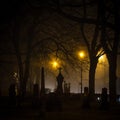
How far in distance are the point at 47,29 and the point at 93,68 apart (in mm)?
7518

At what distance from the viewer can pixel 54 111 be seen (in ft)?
84.8

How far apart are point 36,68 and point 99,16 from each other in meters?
23.3

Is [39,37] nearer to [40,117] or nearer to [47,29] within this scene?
[47,29]

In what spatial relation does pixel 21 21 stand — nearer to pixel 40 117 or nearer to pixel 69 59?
pixel 69 59

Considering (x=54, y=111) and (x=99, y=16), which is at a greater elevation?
(x=99, y=16)

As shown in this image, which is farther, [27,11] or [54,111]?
[27,11]

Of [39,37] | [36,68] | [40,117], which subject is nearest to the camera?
[40,117]

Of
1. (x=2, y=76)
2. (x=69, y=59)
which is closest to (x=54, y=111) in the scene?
(x=69, y=59)

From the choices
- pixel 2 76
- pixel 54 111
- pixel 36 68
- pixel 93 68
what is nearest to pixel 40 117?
pixel 54 111

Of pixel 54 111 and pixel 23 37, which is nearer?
pixel 54 111

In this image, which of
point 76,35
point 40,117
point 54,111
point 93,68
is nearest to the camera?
point 40,117

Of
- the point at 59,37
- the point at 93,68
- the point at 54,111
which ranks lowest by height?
the point at 54,111

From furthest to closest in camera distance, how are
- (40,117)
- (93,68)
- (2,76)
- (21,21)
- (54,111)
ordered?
(2,76) < (21,21) < (93,68) < (54,111) < (40,117)

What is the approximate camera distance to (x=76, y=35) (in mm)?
41062
